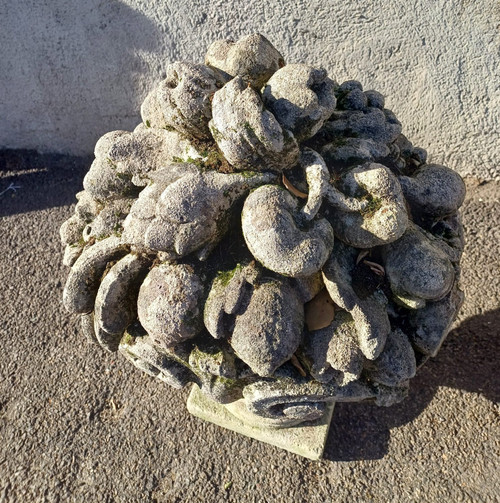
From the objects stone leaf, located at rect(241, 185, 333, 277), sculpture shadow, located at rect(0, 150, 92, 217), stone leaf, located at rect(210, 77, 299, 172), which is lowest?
sculpture shadow, located at rect(0, 150, 92, 217)

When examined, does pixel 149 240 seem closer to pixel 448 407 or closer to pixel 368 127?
pixel 368 127

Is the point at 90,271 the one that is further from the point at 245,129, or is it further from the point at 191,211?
the point at 245,129

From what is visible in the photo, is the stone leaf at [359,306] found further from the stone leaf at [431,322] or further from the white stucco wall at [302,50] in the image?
the white stucco wall at [302,50]

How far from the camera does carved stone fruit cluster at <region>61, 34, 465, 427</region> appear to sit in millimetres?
1057

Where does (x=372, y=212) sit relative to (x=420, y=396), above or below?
above

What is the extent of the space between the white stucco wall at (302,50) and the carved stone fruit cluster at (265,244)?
1222 mm

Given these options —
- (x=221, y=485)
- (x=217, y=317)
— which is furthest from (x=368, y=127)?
(x=221, y=485)

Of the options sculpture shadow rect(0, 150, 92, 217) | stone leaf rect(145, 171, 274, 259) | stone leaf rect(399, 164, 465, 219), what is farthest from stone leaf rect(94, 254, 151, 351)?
sculpture shadow rect(0, 150, 92, 217)

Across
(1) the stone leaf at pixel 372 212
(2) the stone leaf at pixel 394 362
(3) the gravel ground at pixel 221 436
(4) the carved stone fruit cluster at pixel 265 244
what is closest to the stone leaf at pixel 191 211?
(4) the carved stone fruit cluster at pixel 265 244

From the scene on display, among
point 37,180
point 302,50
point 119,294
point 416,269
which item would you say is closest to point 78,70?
point 37,180

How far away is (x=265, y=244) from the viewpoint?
1015 mm

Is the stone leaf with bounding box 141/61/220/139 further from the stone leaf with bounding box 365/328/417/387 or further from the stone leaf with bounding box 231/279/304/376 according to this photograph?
the stone leaf with bounding box 365/328/417/387

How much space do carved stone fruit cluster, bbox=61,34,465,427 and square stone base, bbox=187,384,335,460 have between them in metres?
→ 0.45

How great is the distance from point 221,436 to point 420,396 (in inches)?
31.5
